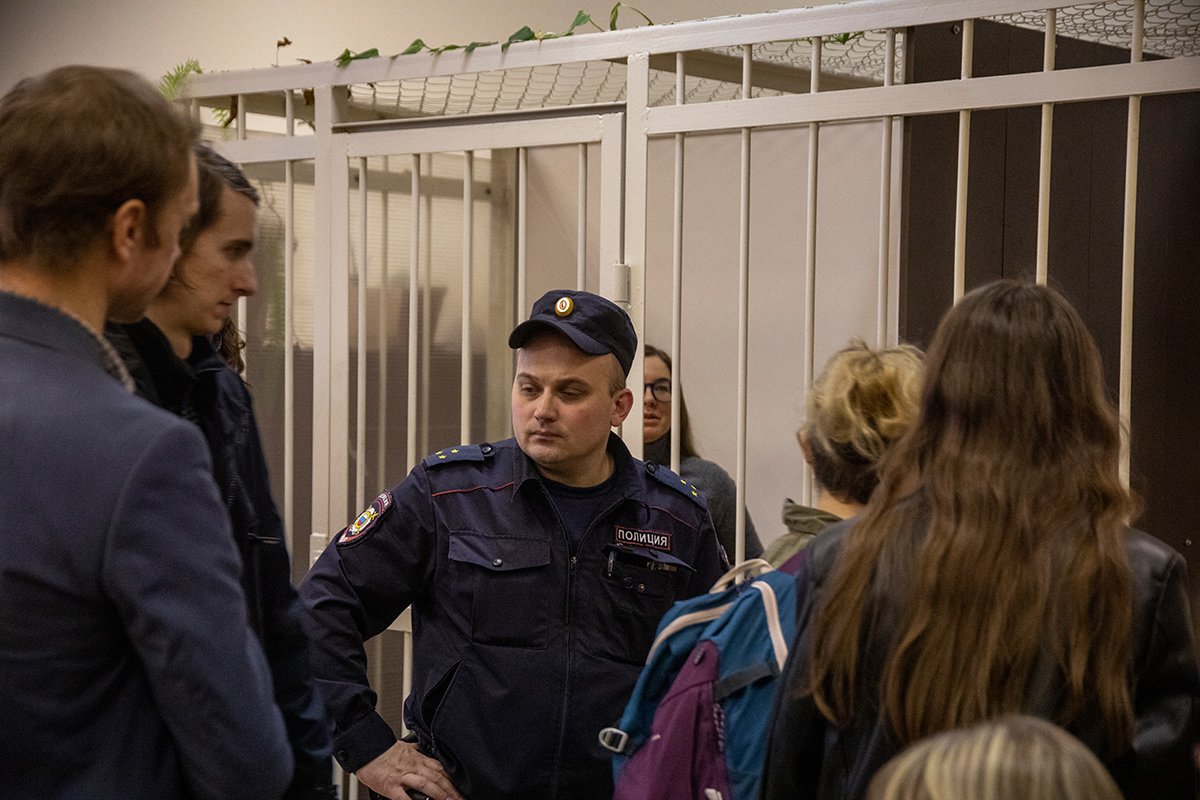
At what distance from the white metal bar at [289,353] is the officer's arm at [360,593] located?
0.98 metres

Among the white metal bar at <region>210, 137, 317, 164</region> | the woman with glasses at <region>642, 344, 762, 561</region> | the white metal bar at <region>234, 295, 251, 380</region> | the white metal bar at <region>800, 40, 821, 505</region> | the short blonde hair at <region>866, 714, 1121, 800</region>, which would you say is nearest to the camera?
the short blonde hair at <region>866, 714, 1121, 800</region>

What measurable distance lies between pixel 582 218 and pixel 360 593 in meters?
0.98

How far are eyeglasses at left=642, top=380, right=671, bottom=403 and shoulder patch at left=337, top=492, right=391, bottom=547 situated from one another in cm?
92

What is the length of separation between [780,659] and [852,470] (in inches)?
10.0

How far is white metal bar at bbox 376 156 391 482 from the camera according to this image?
2.88 m

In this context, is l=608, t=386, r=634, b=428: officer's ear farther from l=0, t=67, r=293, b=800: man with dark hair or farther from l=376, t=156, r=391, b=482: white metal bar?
l=0, t=67, r=293, b=800: man with dark hair

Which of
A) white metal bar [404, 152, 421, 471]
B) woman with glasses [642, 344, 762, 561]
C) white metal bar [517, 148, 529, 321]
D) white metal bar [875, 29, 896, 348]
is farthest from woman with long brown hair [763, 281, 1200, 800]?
white metal bar [404, 152, 421, 471]

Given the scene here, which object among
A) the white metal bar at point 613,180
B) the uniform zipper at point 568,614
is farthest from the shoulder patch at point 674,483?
the white metal bar at point 613,180

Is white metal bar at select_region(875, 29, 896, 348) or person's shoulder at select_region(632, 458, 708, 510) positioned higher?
white metal bar at select_region(875, 29, 896, 348)

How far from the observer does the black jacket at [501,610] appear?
1.90m

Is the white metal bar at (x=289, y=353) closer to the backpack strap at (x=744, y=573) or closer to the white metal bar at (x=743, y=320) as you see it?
the white metal bar at (x=743, y=320)

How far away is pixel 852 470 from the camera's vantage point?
1.55 metres

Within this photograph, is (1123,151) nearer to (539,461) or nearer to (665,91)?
(665,91)

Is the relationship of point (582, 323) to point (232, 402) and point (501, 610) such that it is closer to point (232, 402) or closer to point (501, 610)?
point (501, 610)
